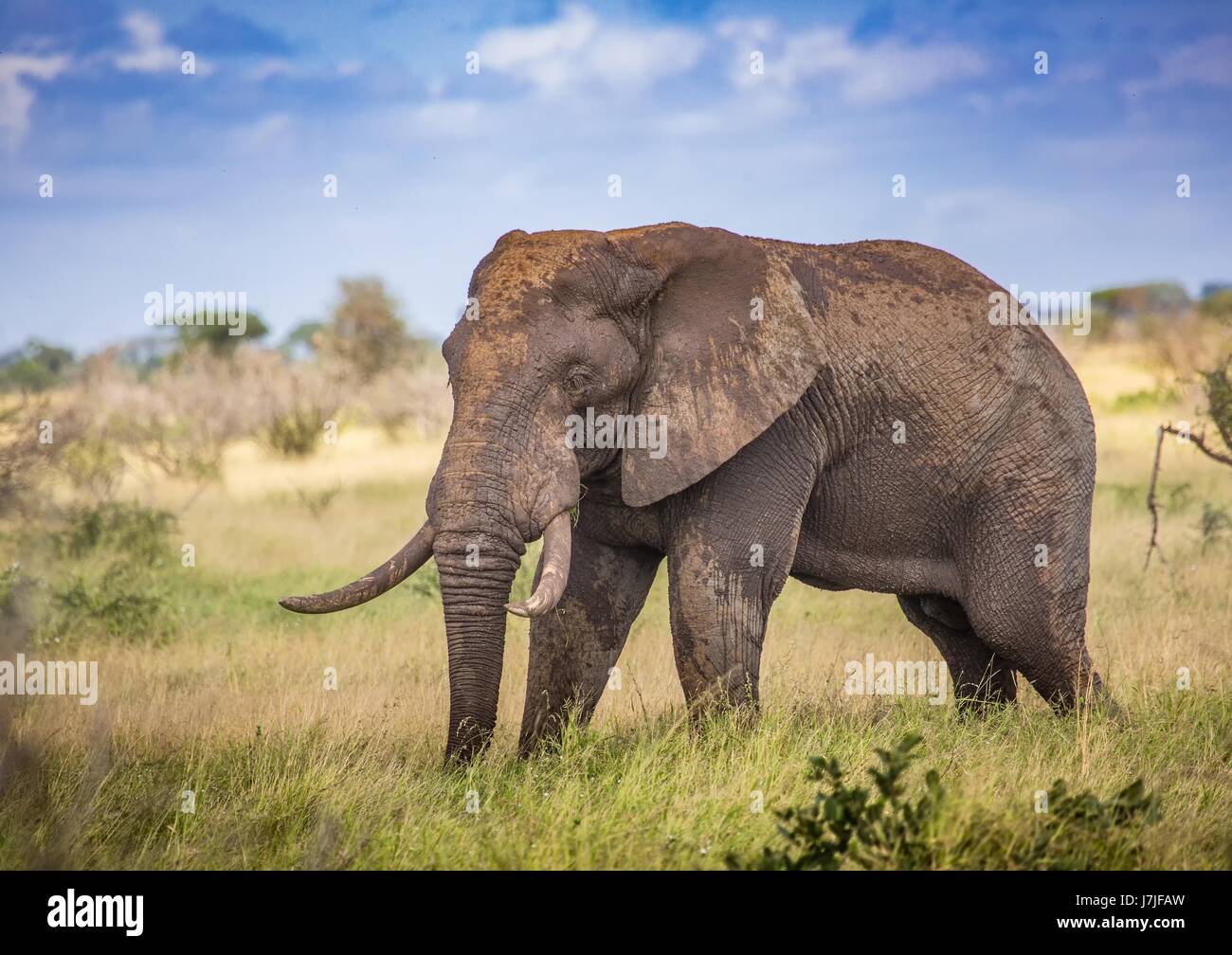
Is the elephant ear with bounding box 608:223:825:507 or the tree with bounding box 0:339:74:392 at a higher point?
the tree with bounding box 0:339:74:392

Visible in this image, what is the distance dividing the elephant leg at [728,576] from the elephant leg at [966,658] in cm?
166

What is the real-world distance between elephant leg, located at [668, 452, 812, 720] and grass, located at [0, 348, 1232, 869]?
0.86 ft

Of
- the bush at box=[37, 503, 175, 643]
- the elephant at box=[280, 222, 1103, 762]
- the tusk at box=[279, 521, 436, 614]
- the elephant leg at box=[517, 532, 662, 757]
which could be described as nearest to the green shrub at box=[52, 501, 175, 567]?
the bush at box=[37, 503, 175, 643]

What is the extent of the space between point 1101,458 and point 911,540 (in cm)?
1434

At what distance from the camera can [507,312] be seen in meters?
5.93

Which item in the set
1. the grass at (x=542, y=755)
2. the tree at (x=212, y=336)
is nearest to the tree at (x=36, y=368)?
the grass at (x=542, y=755)

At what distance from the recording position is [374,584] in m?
5.94

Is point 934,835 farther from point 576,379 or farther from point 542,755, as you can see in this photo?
point 576,379

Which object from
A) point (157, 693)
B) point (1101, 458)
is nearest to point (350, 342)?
point (1101, 458)

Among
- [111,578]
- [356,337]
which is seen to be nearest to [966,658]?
[111,578]

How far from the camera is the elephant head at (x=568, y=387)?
5.81 m

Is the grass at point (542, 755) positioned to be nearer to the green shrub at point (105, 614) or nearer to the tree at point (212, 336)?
the green shrub at point (105, 614)

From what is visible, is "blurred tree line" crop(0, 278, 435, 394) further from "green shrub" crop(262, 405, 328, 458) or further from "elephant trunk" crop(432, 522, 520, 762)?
"elephant trunk" crop(432, 522, 520, 762)

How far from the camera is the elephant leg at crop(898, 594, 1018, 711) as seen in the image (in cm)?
771
